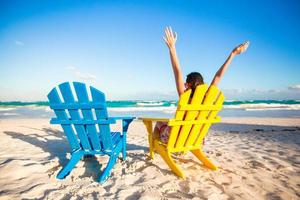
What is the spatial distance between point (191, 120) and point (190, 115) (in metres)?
0.08

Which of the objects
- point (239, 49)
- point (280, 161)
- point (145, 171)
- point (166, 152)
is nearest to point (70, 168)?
point (145, 171)

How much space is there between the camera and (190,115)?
2.86 meters

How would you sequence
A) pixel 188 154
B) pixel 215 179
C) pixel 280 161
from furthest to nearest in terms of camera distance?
1. pixel 188 154
2. pixel 280 161
3. pixel 215 179

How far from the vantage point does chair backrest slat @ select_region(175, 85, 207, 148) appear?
2739mm

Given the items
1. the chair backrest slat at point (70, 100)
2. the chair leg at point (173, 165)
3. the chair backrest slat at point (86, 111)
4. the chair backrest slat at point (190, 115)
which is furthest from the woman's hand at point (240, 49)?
the chair backrest slat at point (70, 100)

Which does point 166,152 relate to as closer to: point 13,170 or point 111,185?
point 111,185

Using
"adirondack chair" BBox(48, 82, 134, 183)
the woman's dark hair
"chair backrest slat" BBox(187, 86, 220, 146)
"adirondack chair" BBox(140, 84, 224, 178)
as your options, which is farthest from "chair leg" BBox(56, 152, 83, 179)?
the woman's dark hair

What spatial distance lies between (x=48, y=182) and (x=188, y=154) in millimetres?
2472

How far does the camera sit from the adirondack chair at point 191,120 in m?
2.74

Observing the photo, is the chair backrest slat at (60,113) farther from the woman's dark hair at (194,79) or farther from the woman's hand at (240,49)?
the woman's hand at (240,49)

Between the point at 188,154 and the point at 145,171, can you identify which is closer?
the point at 145,171

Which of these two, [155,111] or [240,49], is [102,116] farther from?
[155,111]

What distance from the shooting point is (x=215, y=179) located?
292 centimetres

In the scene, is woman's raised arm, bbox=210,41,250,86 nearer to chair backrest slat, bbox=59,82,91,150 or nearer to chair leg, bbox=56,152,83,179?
chair backrest slat, bbox=59,82,91,150
